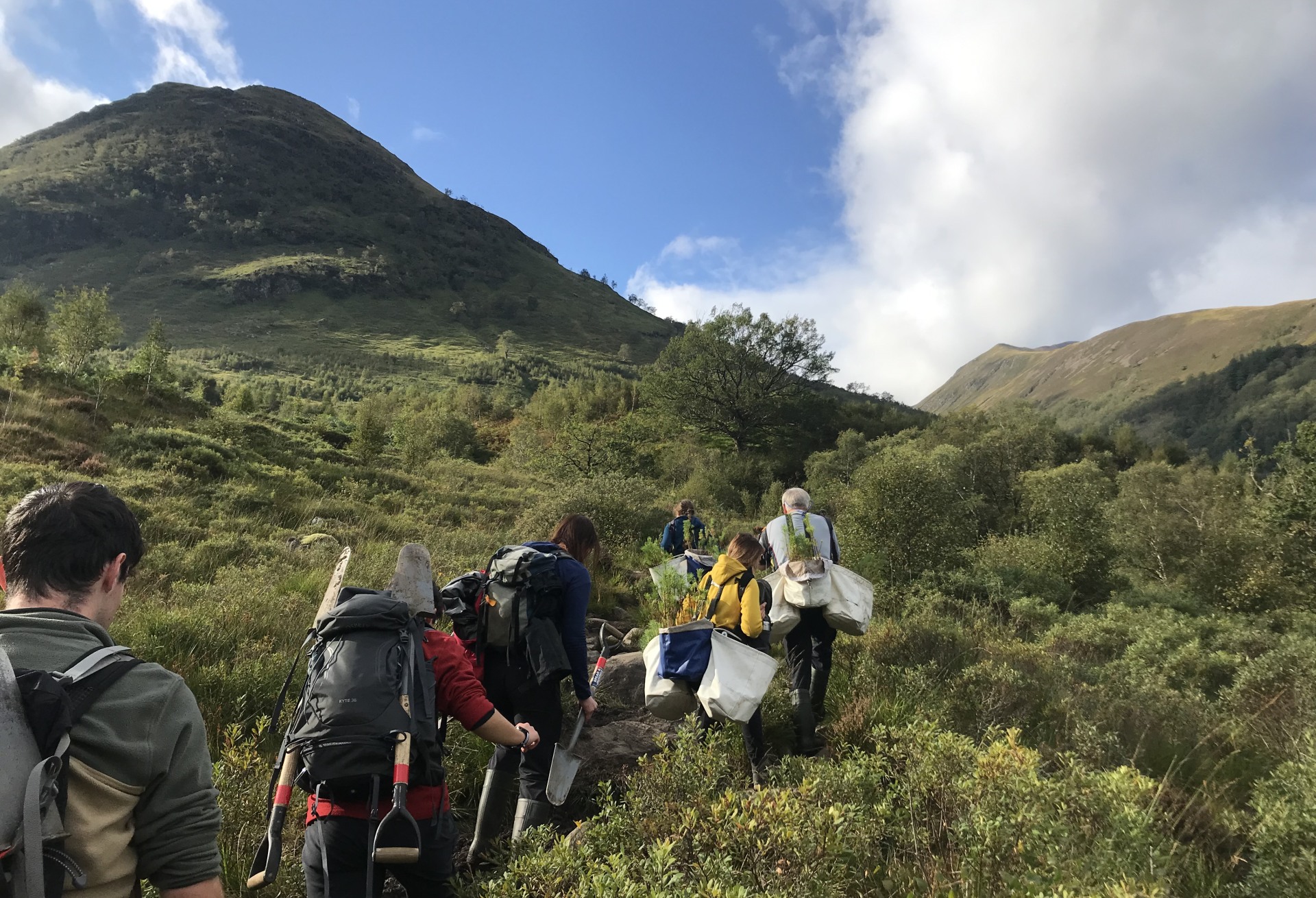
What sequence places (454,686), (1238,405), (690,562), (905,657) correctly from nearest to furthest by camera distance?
(454,686), (905,657), (690,562), (1238,405)

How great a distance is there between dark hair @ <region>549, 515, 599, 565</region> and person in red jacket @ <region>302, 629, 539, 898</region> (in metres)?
1.45

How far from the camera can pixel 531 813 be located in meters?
3.51

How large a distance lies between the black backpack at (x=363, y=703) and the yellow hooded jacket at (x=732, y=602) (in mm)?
2464

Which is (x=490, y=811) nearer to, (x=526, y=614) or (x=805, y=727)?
(x=526, y=614)

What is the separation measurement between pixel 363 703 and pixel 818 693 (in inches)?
155

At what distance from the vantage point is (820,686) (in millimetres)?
5066

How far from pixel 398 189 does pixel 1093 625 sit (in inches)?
6382

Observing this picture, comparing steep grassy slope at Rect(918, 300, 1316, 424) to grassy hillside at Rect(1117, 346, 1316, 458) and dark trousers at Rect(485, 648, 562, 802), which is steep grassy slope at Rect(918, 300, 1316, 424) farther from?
dark trousers at Rect(485, 648, 562, 802)

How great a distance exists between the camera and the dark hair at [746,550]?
464 centimetres

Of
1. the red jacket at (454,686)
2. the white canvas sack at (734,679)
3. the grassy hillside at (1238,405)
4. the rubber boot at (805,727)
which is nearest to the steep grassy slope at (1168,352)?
the grassy hillside at (1238,405)

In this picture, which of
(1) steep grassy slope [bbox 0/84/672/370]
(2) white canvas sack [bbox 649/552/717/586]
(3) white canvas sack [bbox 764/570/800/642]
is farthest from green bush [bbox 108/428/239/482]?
(1) steep grassy slope [bbox 0/84/672/370]

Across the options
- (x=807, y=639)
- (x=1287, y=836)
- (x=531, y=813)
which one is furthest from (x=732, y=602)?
(x=1287, y=836)

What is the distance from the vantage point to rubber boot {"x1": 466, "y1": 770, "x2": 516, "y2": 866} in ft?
11.8

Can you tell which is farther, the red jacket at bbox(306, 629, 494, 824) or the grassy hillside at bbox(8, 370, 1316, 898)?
the red jacket at bbox(306, 629, 494, 824)
